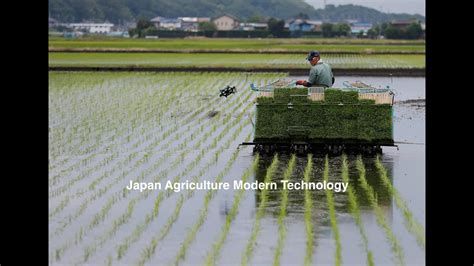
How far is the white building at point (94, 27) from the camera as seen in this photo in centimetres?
8125

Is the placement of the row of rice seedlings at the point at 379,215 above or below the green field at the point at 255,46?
below

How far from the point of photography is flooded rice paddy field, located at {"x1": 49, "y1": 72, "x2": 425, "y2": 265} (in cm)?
666

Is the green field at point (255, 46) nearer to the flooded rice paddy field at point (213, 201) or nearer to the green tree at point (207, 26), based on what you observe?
the green tree at point (207, 26)

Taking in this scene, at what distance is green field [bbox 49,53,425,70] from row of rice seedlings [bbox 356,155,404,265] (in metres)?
19.7

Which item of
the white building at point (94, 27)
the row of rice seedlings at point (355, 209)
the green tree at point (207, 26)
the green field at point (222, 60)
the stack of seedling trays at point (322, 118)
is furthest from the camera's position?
the white building at point (94, 27)

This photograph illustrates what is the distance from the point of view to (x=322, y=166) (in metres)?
10.4

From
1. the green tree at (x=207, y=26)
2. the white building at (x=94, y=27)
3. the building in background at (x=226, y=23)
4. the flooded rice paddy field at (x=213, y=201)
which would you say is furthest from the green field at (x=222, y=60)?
the white building at (x=94, y=27)

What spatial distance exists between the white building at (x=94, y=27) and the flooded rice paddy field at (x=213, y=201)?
6595 centimetres
